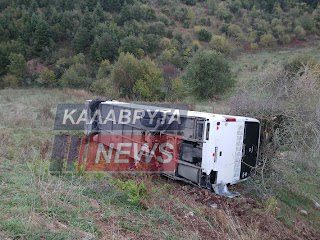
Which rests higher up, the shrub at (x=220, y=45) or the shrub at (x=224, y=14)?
the shrub at (x=224, y=14)

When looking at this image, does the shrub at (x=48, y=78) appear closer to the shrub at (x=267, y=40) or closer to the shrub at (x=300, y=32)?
the shrub at (x=267, y=40)

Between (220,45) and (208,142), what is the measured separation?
4015cm

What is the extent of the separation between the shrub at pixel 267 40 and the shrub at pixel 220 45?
5380mm

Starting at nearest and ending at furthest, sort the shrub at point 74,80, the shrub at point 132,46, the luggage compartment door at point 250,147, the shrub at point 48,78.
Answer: the luggage compartment door at point 250,147, the shrub at point 74,80, the shrub at point 48,78, the shrub at point 132,46

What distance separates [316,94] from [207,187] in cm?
465

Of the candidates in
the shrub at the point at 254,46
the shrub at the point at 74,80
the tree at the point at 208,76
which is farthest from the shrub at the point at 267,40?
the shrub at the point at 74,80

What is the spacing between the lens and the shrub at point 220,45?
46.0m

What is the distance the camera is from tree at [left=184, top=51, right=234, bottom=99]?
99.6 ft

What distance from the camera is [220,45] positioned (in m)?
46.3

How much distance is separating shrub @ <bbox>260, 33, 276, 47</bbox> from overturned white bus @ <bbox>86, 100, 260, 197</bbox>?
42166 mm

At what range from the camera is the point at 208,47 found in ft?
155

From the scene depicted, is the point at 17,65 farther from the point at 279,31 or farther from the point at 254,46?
the point at 279,31

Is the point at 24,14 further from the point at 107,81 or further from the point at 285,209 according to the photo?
the point at 285,209

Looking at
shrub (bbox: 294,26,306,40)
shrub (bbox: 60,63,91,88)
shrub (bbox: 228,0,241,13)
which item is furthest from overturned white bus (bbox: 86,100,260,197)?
shrub (bbox: 228,0,241,13)
